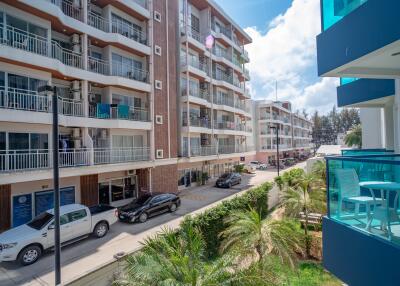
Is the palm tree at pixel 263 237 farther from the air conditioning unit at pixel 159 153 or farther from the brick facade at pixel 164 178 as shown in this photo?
the air conditioning unit at pixel 159 153

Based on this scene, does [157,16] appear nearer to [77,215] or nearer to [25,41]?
[25,41]

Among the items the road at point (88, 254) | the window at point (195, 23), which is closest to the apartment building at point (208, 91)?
the window at point (195, 23)

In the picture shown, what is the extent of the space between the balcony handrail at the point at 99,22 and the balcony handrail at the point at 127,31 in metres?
0.52

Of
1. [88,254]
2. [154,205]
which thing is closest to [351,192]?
[88,254]

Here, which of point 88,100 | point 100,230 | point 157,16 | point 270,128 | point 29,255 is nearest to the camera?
point 29,255

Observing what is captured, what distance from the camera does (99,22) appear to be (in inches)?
744

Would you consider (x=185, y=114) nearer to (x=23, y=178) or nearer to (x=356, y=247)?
(x=23, y=178)

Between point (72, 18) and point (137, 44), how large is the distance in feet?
17.3

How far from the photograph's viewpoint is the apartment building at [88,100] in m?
13.7

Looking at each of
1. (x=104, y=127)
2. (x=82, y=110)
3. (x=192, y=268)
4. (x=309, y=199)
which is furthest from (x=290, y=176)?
(x=192, y=268)

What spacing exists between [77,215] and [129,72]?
12235 millimetres

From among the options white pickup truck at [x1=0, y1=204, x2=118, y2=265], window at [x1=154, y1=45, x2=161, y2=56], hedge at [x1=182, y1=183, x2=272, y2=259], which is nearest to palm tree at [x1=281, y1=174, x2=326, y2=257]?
hedge at [x1=182, y1=183, x2=272, y2=259]

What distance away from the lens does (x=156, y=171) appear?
874 inches

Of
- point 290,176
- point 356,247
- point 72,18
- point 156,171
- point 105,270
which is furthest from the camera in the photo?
point 290,176
